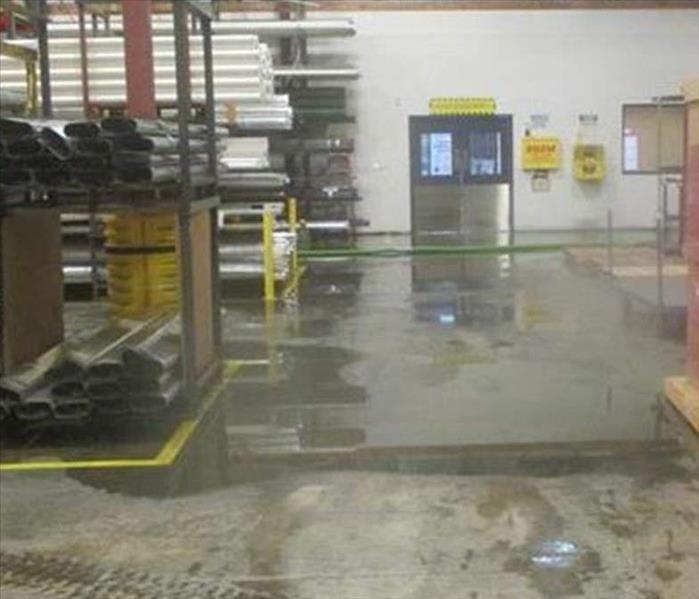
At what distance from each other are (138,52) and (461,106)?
11.9m

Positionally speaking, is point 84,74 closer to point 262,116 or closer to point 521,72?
point 262,116

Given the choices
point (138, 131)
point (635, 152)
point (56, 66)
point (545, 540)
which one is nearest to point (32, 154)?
point (138, 131)

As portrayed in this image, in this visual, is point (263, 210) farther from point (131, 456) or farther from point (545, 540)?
point (545, 540)

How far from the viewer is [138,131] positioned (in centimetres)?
626

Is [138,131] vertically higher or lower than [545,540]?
higher

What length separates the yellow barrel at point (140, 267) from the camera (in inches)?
391

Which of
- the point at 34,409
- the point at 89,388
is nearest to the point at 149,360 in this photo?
the point at 89,388

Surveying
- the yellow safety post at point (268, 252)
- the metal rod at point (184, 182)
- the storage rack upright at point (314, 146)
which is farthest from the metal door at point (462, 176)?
the metal rod at point (184, 182)

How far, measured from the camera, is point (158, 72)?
12008mm

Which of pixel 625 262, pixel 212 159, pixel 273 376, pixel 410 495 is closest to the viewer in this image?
pixel 410 495

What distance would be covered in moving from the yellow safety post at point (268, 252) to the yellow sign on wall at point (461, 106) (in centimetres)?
768

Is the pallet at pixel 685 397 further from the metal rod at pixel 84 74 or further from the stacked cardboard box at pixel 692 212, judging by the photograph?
the metal rod at pixel 84 74

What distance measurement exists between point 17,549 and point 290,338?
217 inches

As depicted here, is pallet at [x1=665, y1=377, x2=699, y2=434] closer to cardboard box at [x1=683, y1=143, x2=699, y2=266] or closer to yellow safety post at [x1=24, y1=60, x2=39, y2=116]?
cardboard box at [x1=683, y1=143, x2=699, y2=266]
